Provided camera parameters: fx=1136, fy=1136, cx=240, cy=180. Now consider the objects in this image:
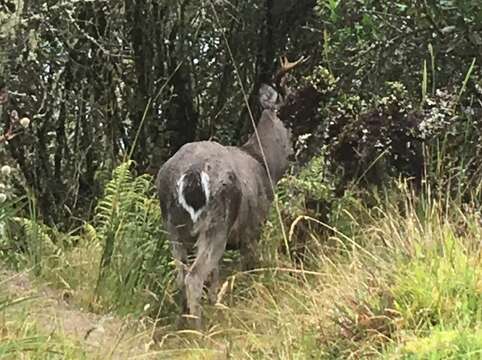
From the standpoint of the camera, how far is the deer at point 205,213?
872 centimetres

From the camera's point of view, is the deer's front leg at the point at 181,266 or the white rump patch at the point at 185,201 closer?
the deer's front leg at the point at 181,266

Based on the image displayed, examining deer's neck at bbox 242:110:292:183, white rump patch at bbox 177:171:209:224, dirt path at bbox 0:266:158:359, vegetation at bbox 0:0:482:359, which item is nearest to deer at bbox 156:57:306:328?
white rump patch at bbox 177:171:209:224

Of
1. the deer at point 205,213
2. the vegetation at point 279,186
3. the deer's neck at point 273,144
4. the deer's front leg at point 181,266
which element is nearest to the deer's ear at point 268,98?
the deer's neck at point 273,144

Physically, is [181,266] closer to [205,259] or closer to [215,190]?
[205,259]

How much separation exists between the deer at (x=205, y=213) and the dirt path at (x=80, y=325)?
936mm

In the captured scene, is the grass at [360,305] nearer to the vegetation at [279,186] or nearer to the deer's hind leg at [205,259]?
the vegetation at [279,186]

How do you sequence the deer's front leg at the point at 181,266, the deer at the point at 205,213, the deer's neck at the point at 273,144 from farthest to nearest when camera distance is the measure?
the deer's neck at the point at 273,144
the deer at the point at 205,213
the deer's front leg at the point at 181,266

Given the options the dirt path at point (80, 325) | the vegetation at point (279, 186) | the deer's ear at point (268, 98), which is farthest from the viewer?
the deer's ear at point (268, 98)

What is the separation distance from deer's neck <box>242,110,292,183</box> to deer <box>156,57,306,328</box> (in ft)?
2.74

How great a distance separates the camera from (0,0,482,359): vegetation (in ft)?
20.5

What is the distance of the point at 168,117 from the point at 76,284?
4.97 meters

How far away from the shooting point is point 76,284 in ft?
28.8

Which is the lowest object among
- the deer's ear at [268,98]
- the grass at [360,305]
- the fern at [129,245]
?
the fern at [129,245]

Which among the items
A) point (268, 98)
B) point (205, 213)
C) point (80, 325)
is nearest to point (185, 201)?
point (205, 213)
